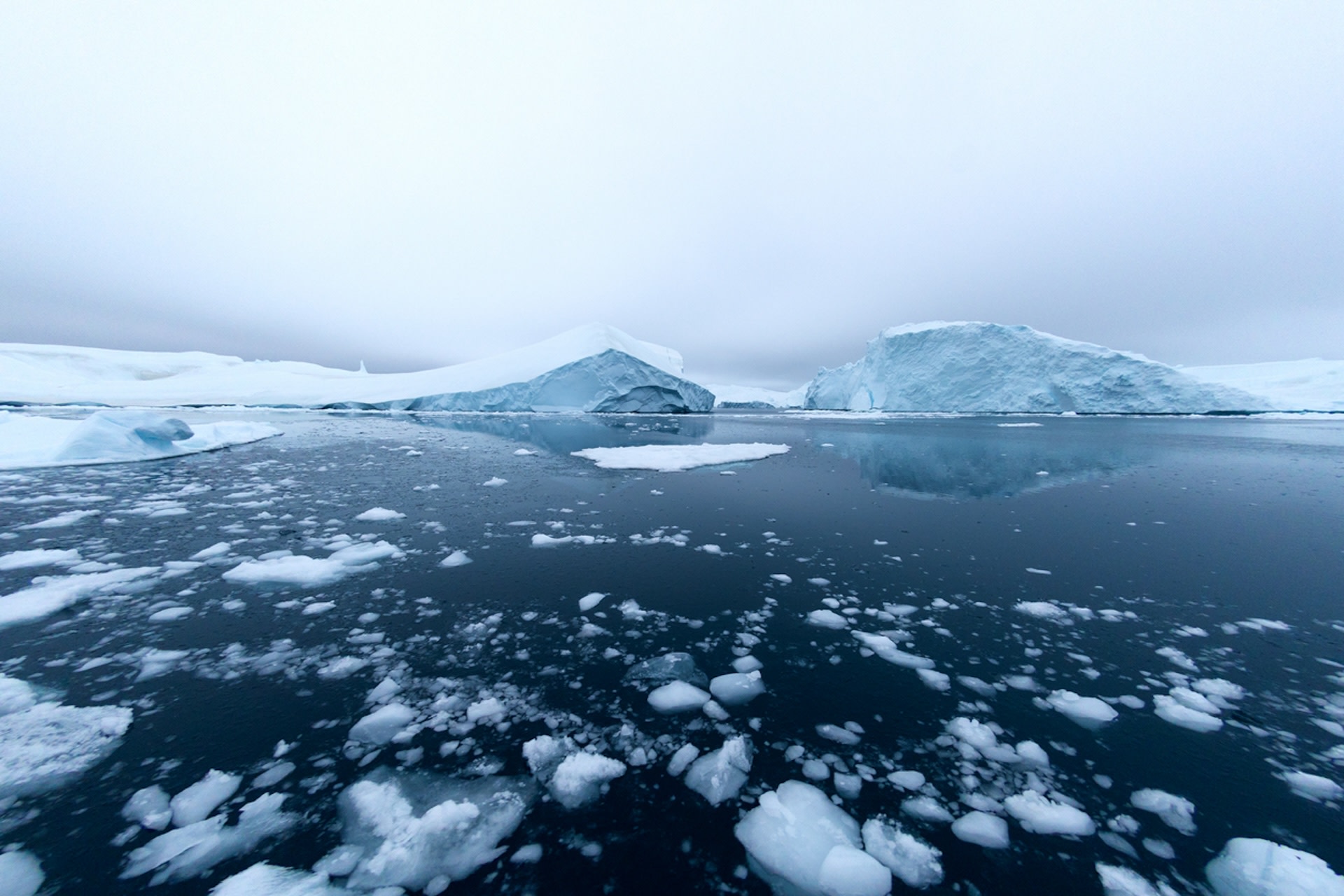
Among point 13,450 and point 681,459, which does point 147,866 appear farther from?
point 13,450

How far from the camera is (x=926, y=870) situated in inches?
57.4

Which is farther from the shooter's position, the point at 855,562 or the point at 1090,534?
the point at 1090,534

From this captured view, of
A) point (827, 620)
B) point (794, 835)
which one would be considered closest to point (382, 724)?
point (794, 835)

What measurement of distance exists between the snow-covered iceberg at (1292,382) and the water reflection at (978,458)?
125 feet

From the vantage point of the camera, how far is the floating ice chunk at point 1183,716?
6.89ft

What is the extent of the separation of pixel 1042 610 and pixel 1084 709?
1.22 metres

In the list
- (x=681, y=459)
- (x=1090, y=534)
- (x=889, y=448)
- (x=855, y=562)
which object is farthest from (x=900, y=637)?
(x=889, y=448)

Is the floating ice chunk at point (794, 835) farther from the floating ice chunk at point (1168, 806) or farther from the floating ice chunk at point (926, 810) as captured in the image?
the floating ice chunk at point (1168, 806)

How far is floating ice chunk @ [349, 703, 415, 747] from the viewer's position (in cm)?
196

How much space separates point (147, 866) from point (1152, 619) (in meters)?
4.97

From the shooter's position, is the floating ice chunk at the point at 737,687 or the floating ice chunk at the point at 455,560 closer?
the floating ice chunk at the point at 737,687

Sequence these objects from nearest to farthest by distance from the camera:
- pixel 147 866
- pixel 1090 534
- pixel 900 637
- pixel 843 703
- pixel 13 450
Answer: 1. pixel 147 866
2. pixel 843 703
3. pixel 900 637
4. pixel 1090 534
5. pixel 13 450

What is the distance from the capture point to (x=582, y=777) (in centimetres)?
178

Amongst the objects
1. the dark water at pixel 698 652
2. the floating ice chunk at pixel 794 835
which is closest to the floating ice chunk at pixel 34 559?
the dark water at pixel 698 652
